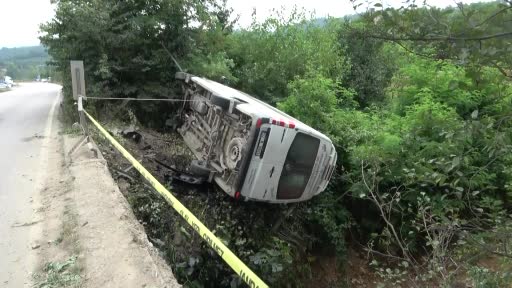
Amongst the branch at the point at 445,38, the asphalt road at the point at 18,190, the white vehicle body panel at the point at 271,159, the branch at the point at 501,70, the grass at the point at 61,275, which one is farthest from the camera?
the white vehicle body panel at the point at 271,159

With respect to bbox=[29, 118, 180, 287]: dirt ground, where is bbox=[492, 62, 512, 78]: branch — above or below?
above

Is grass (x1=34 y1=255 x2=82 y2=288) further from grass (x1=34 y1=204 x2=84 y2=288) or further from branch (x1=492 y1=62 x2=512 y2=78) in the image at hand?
branch (x1=492 y1=62 x2=512 y2=78)

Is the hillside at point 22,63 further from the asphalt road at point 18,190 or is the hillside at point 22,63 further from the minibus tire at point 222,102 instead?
→ the minibus tire at point 222,102

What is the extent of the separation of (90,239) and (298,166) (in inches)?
138

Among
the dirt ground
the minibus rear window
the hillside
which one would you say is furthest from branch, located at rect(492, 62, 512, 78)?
the hillside

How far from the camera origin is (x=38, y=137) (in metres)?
10.4

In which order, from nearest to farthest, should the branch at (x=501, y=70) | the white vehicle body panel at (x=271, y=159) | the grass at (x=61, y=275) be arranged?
the branch at (x=501, y=70), the grass at (x=61, y=275), the white vehicle body panel at (x=271, y=159)

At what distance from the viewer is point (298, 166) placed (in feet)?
22.5

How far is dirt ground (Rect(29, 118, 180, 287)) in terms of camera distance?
3.76 meters

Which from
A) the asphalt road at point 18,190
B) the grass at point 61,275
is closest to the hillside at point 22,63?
the asphalt road at point 18,190

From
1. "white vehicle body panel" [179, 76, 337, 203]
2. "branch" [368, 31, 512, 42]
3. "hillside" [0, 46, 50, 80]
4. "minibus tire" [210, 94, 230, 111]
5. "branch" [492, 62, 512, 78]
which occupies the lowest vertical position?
"hillside" [0, 46, 50, 80]

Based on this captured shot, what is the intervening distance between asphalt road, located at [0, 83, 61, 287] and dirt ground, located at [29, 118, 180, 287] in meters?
0.12

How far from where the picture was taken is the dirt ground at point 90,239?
12.3 feet

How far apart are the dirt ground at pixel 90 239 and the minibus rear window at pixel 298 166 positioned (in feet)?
8.44
